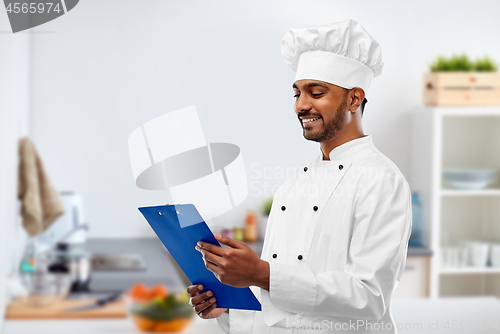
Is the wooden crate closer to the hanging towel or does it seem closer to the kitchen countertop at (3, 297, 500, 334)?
the kitchen countertop at (3, 297, 500, 334)

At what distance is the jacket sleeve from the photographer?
2.20ft

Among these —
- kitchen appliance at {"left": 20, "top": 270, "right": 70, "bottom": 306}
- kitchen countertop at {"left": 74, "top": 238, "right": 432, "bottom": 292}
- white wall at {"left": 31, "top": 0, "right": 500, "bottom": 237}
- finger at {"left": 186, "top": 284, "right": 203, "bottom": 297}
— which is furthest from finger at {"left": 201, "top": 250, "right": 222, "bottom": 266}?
white wall at {"left": 31, "top": 0, "right": 500, "bottom": 237}

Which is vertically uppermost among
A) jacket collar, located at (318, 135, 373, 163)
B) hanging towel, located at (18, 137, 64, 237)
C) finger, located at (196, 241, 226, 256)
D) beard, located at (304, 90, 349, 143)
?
beard, located at (304, 90, 349, 143)

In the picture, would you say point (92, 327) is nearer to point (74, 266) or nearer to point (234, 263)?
point (74, 266)

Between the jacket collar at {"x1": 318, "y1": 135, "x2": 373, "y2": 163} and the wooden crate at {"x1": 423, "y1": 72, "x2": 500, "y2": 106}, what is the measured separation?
1435 mm

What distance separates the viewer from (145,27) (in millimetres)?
1928

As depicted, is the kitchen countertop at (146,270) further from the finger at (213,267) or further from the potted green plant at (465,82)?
the finger at (213,267)

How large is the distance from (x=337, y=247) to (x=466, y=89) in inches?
64.4

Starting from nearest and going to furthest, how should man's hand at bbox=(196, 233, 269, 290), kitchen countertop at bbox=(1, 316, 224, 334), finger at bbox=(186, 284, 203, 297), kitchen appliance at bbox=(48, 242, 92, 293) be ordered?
man's hand at bbox=(196, 233, 269, 290)
finger at bbox=(186, 284, 203, 297)
kitchen countertop at bbox=(1, 316, 224, 334)
kitchen appliance at bbox=(48, 242, 92, 293)

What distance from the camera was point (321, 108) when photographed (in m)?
0.77

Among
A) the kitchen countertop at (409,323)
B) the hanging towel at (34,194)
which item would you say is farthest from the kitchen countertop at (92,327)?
the hanging towel at (34,194)

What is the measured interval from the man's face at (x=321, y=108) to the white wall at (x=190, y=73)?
34.9 inches

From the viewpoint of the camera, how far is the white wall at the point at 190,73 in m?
1.82

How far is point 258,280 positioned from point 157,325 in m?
0.70
